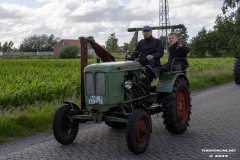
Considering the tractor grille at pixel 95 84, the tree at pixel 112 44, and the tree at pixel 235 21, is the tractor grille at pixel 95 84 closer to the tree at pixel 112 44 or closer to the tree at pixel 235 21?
the tree at pixel 235 21

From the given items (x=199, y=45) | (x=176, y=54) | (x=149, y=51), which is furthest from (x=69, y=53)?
(x=149, y=51)

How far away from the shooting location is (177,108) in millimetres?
7176

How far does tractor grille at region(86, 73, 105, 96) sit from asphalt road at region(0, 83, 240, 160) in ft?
3.06

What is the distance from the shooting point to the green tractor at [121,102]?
593 centimetres

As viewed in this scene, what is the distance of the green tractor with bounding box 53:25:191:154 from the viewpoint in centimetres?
593

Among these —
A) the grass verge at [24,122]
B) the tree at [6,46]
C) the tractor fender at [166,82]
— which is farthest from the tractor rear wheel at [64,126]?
the tree at [6,46]

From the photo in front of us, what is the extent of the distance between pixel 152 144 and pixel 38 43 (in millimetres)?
119812

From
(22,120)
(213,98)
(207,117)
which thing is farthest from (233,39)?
(22,120)

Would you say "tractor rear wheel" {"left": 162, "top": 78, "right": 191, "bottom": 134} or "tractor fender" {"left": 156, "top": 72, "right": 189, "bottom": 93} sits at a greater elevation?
"tractor fender" {"left": 156, "top": 72, "right": 189, "bottom": 93}

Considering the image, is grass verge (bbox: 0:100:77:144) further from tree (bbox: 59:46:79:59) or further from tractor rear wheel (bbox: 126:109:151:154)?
tree (bbox: 59:46:79:59)

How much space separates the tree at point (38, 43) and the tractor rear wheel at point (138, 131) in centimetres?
11710

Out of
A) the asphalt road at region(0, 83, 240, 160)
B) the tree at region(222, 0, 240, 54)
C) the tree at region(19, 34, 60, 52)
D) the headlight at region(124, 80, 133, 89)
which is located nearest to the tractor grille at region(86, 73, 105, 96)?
the headlight at region(124, 80, 133, 89)

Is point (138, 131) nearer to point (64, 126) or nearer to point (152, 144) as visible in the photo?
point (152, 144)

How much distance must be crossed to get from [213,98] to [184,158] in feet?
22.9
